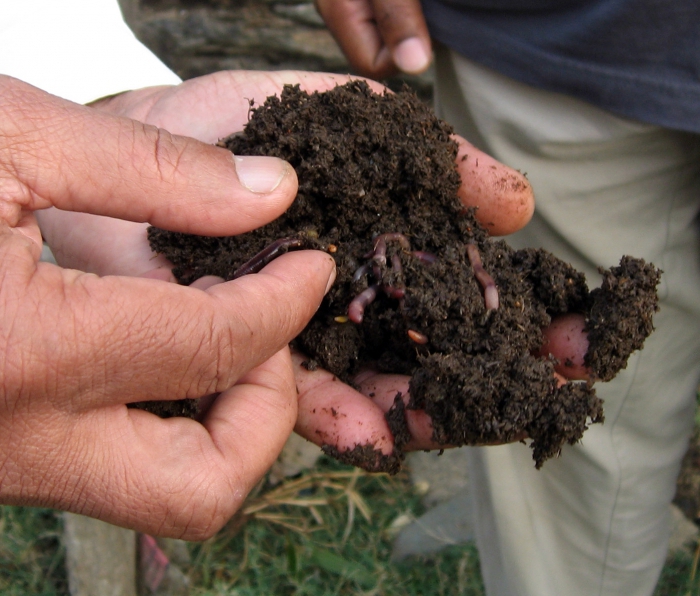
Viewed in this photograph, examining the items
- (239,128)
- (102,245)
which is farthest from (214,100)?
(102,245)

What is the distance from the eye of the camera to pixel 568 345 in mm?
2539

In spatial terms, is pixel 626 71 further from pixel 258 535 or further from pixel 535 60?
pixel 258 535

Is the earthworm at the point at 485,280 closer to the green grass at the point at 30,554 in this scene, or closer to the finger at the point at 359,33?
the finger at the point at 359,33

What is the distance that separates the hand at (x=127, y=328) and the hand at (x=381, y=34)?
1.63m

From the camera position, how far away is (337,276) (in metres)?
2.52

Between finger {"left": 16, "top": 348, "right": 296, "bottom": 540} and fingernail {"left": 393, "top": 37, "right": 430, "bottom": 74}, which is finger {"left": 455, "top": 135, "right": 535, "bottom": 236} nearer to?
fingernail {"left": 393, "top": 37, "right": 430, "bottom": 74}

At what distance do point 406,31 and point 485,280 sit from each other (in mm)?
1660

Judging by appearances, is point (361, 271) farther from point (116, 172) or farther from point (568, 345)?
point (116, 172)

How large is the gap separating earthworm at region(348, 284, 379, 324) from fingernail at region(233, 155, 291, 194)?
0.54 m

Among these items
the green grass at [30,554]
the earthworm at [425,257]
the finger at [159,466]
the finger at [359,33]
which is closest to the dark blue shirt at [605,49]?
the finger at [359,33]

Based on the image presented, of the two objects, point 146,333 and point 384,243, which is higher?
point 146,333

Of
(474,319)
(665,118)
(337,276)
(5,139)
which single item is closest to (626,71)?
(665,118)

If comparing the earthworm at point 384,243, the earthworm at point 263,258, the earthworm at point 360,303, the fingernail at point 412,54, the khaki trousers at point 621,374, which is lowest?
the khaki trousers at point 621,374

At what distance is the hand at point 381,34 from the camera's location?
3.42 meters
